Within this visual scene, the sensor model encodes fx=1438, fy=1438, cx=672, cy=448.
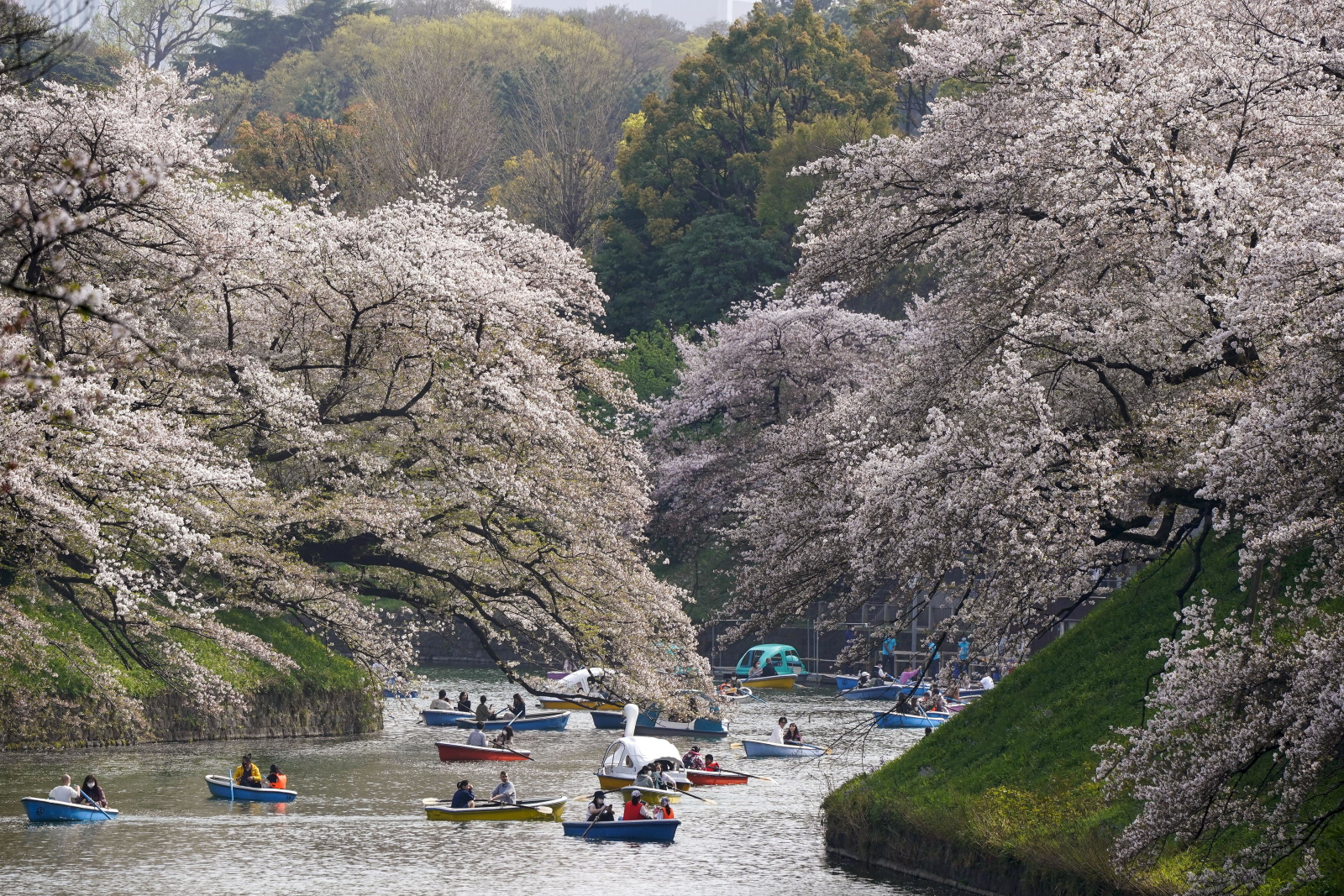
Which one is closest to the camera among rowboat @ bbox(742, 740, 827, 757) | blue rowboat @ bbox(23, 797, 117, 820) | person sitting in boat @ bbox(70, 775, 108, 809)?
blue rowboat @ bbox(23, 797, 117, 820)

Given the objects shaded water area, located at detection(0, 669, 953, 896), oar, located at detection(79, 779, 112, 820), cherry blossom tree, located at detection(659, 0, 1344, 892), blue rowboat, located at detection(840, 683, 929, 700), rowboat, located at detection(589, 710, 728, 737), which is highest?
cherry blossom tree, located at detection(659, 0, 1344, 892)

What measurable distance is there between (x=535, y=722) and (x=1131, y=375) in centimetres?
3260

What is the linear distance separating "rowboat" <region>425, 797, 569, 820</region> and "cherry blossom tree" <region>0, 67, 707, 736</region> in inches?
112

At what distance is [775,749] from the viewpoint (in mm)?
40219

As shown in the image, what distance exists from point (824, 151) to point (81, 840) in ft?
164

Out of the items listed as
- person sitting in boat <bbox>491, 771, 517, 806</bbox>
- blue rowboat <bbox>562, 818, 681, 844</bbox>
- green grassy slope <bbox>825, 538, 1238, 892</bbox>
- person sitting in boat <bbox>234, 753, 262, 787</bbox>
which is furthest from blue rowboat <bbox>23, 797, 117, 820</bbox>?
green grassy slope <bbox>825, 538, 1238, 892</bbox>

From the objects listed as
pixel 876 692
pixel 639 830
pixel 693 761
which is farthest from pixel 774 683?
pixel 639 830

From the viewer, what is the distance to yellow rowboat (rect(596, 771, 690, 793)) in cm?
3397

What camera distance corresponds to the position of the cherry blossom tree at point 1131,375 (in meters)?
12.4

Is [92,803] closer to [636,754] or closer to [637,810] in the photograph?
[637,810]

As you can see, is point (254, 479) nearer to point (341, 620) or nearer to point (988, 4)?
point (341, 620)

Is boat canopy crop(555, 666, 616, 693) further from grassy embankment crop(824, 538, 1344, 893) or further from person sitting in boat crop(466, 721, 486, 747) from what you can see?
grassy embankment crop(824, 538, 1344, 893)

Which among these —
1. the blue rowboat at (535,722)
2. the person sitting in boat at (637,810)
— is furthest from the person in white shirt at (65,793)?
the blue rowboat at (535,722)

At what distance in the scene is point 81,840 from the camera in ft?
83.1
